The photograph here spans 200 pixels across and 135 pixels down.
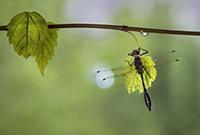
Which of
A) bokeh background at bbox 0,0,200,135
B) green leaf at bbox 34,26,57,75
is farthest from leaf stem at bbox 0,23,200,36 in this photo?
bokeh background at bbox 0,0,200,135

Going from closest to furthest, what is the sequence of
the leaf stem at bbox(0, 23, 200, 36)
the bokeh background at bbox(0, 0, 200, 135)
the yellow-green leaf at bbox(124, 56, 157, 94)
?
the leaf stem at bbox(0, 23, 200, 36) < the yellow-green leaf at bbox(124, 56, 157, 94) < the bokeh background at bbox(0, 0, 200, 135)

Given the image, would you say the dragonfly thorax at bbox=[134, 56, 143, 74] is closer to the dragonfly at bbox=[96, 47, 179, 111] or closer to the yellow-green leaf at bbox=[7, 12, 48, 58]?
the dragonfly at bbox=[96, 47, 179, 111]

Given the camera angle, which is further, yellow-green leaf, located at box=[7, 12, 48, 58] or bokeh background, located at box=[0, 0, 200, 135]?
bokeh background, located at box=[0, 0, 200, 135]

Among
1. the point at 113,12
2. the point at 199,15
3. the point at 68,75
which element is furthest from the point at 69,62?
the point at 199,15

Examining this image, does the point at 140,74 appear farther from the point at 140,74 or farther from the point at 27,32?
the point at 27,32

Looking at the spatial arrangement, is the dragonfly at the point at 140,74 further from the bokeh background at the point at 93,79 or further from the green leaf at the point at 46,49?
the bokeh background at the point at 93,79

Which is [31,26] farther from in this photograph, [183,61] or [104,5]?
[183,61]

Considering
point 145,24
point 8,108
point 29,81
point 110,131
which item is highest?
point 145,24

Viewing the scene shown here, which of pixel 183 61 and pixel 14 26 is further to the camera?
pixel 183 61
